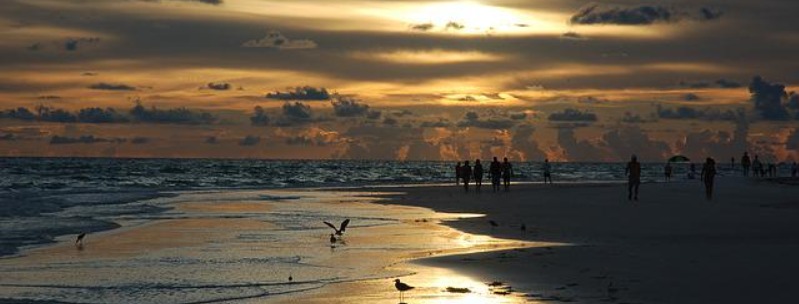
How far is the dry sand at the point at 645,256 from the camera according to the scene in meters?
12.9

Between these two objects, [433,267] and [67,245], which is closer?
[433,267]

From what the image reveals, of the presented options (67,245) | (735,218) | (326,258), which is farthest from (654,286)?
(735,218)

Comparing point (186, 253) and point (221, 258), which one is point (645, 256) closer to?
point (221, 258)

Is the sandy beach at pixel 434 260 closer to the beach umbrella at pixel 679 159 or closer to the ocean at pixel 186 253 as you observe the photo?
the ocean at pixel 186 253

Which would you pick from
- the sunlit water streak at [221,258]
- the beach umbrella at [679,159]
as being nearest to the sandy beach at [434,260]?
the sunlit water streak at [221,258]

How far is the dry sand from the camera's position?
42.3ft

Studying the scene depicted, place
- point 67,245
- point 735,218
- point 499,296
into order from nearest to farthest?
point 499,296
point 67,245
point 735,218

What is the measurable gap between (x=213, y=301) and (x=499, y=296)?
371 centimetres

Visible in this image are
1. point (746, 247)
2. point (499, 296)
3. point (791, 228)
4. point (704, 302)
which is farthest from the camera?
point (791, 228)

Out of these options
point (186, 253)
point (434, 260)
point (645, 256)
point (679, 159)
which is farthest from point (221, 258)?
point (679, 159)

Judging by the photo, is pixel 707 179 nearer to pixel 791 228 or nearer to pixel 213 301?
pixel 791 228

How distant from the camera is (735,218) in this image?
27.4 meters

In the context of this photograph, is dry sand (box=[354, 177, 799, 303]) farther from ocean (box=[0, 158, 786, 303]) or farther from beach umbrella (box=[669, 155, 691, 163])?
beach umbrella (box=[669, 155, 691, 163])

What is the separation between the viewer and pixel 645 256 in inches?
671
